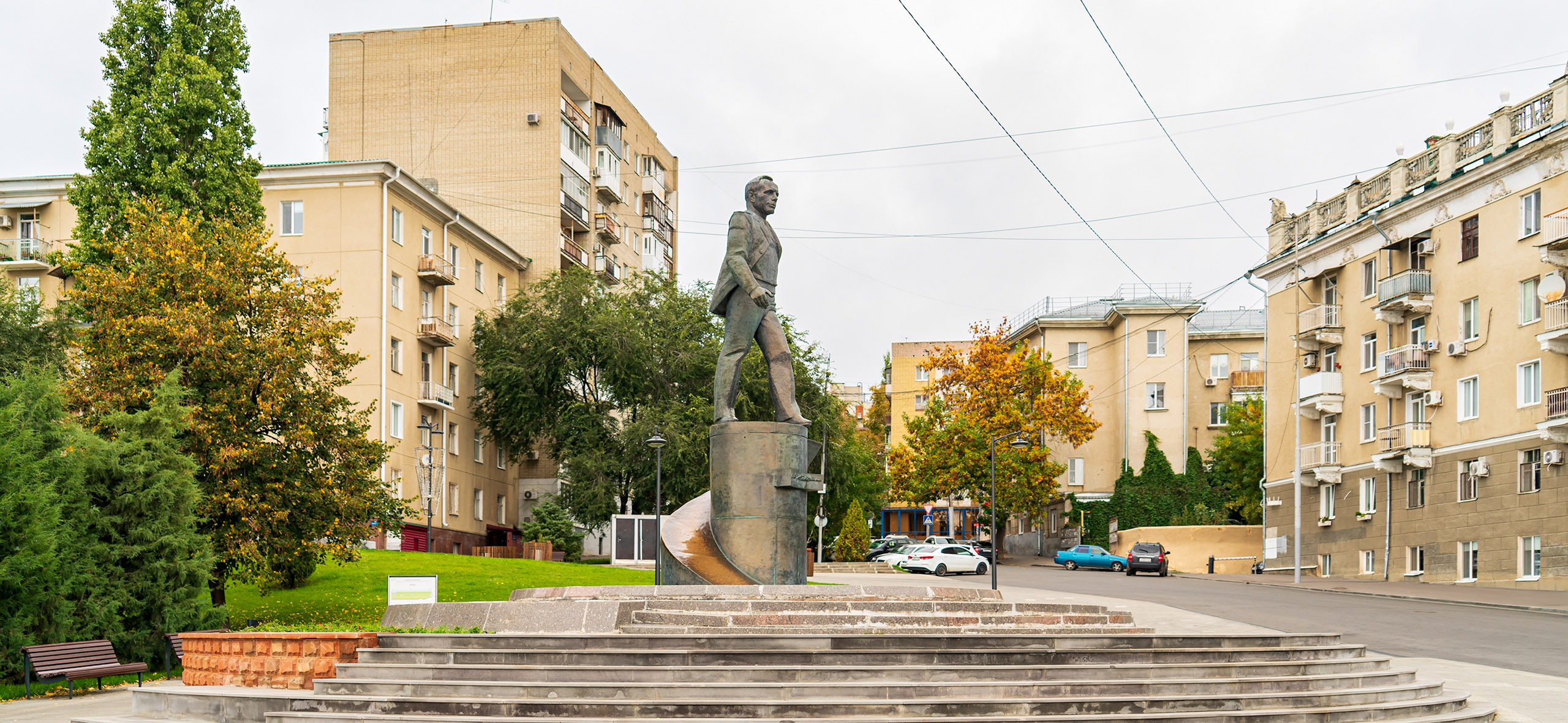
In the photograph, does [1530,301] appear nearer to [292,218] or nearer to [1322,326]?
[1322,326]

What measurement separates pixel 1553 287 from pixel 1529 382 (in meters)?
2.81

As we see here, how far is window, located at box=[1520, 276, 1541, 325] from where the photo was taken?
35.7 metres

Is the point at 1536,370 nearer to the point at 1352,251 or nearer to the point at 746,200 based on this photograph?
the point at 1352,251

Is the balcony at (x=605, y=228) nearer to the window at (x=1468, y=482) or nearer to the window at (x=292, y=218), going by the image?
the window at (x=292, y=218)

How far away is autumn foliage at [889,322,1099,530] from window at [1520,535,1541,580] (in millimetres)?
23866

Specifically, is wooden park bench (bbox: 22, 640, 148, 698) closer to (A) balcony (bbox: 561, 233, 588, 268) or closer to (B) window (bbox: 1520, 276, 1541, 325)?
(B) window (bbox: 1520, 276, 1541, 325)

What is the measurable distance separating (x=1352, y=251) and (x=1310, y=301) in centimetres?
319

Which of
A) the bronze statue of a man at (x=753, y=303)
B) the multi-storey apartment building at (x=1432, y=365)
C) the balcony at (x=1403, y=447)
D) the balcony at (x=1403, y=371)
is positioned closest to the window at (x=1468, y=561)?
the multi-storey apartment building at (x=1432, y=365)

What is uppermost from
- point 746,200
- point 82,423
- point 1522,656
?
point 746,200

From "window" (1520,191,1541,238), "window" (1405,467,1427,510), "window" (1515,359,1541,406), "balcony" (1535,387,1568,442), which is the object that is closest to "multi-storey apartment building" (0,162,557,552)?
"window" (1405,467,1427,510)

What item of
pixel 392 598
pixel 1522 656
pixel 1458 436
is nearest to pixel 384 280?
pixel 392 598

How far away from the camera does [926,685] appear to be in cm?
1269

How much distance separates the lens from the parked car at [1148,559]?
48.1 meters

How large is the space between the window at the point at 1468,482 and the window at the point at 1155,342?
29200 mm
